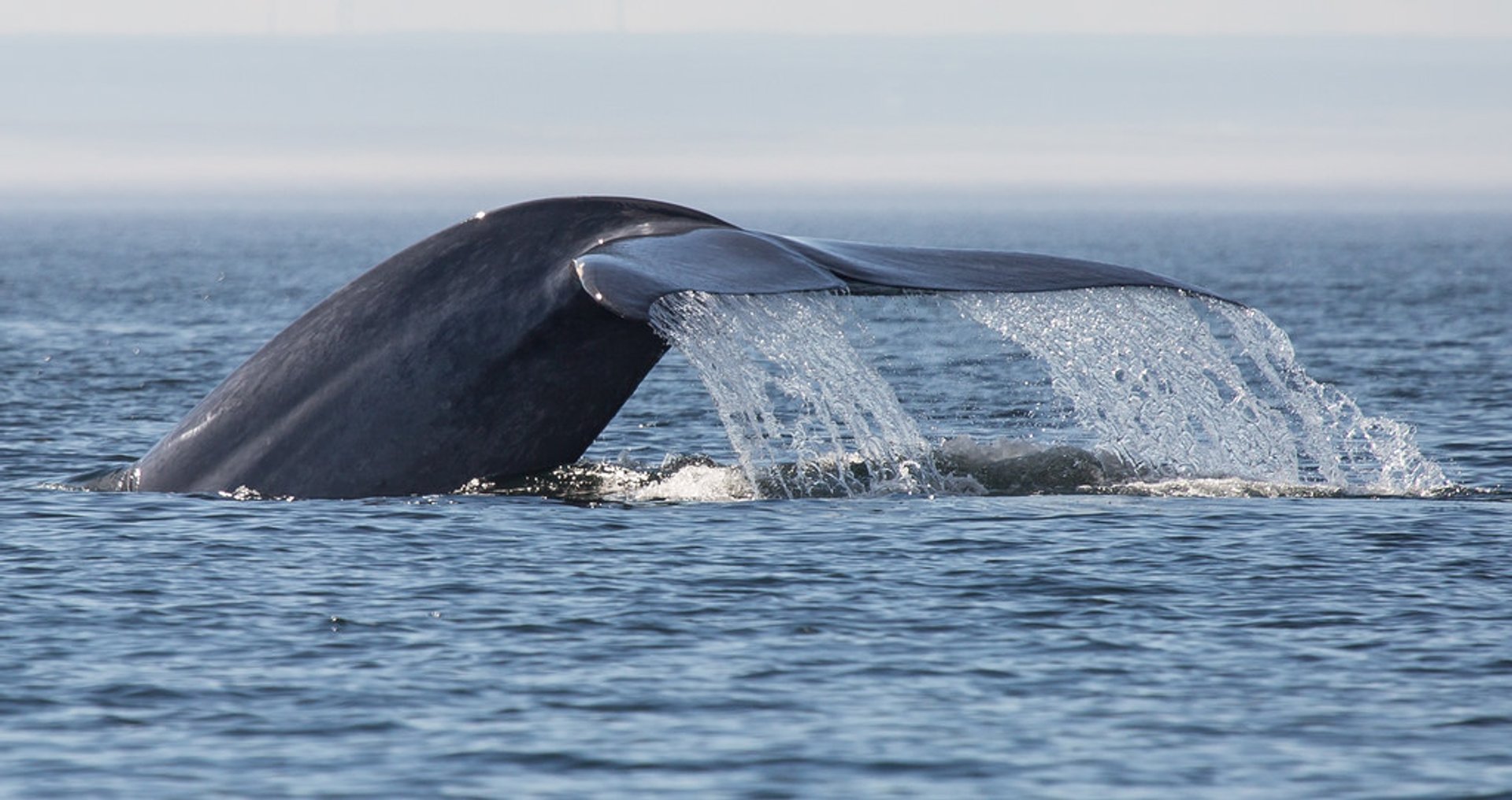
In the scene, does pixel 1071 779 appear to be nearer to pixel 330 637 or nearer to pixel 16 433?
pixel 330 637

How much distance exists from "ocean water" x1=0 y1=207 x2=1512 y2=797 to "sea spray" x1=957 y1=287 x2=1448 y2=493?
0.19ft

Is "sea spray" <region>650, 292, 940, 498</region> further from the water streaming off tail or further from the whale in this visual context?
the whale

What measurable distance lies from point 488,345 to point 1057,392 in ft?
18.5

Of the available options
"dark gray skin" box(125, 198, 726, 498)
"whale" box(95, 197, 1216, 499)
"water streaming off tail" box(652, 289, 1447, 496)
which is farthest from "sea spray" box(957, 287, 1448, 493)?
"dark gray skin" box(125, 198, 726, 498)

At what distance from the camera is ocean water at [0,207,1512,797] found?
8156 millimetres

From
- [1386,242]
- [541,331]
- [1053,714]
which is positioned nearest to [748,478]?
[541,331]

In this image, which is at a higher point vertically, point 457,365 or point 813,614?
point 457,365

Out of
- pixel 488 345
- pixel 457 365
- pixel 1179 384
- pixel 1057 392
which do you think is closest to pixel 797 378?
pixel 488 345

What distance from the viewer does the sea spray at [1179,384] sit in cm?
1209

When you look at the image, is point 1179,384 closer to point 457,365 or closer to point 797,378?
point 797,378

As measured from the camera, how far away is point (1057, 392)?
16.0 m

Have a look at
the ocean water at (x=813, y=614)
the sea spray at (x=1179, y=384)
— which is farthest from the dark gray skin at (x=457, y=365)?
the sea spray at (x=1179, y=384)

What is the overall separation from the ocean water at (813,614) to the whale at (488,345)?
312 mm

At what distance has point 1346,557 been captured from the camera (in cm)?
1197
